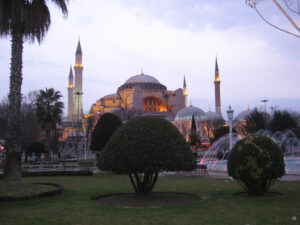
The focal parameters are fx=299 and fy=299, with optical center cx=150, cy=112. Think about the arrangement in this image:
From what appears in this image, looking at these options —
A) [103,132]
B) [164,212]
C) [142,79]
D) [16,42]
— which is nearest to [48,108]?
[103,132]

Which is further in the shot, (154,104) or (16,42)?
(154,104)

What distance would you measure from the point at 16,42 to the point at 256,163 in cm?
989

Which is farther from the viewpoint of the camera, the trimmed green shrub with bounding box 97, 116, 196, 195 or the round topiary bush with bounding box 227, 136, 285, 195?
the round topiary bush with bounding box 227, 136, 285, 195

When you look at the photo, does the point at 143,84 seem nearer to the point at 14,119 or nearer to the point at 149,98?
the point at 149,98

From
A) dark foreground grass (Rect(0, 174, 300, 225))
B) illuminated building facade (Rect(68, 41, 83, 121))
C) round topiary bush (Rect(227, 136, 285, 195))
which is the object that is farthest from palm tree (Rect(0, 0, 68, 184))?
illuminated building facade (Rect(68, 41, 83, 121))

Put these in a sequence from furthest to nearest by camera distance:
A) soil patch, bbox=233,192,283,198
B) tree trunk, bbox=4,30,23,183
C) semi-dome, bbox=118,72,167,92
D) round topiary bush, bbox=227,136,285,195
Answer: semi-dome, bbox=118,72,167,92, tree trunk, bbox=4,30,23,183, soil patch, bbox=233,192,283,198, round topiary bush, bbox=227,136,285,195

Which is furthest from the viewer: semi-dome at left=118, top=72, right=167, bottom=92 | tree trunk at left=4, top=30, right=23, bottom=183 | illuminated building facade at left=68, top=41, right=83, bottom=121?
semi-dome at left=118, top=72, right=167, bottom=92

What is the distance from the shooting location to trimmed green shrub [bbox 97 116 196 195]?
29.8ft

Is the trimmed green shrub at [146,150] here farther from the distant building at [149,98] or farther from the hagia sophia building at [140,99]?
the distant building at [149,98]

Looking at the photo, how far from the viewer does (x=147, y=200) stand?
32.5 ft

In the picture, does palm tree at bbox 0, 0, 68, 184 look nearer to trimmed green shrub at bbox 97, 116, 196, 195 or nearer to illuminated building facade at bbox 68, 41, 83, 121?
trimmed green shrub at bbox 97, 116, 196, 195

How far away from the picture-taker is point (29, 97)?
39688 millimetres

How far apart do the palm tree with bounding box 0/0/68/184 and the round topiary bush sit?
7.90 metres

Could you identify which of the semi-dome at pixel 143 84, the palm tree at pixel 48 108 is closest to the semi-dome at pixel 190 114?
the semi-dome at pixel 143 84
